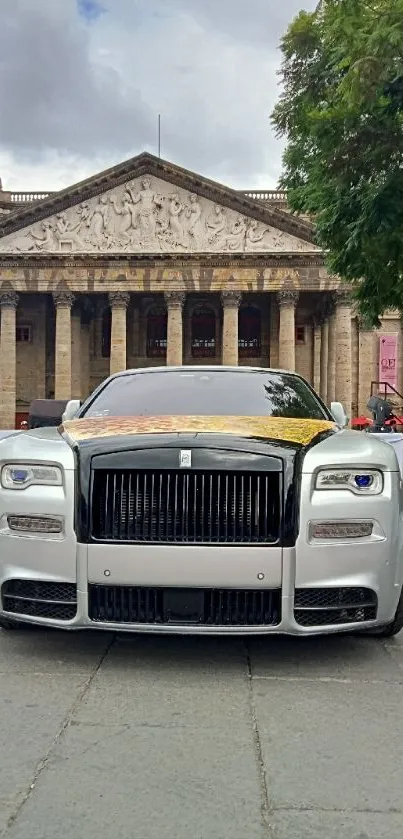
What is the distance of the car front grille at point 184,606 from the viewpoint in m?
3.67

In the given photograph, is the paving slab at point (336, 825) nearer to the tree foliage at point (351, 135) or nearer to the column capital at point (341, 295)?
the tree foliage at point (351, 135)

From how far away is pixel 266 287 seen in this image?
39.5 m

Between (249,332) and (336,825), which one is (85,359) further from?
(336,825)

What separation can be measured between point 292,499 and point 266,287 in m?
36.8

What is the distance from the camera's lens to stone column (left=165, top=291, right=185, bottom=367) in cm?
3953

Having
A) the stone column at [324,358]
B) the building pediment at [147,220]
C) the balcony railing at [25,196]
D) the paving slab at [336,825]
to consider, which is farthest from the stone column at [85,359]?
the paving slab at [336,825]

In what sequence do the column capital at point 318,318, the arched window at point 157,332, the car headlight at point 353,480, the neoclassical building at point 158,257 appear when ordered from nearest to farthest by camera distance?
the car headlight at point 353,480 → the neoclassical building at point 158,257 → the column capital at point 318,318 → the arched window at point 157,332

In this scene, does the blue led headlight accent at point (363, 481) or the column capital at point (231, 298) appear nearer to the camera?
the blue led headlight accent at point (363, 481)

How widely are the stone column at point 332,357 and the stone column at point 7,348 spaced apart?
17.6 metres

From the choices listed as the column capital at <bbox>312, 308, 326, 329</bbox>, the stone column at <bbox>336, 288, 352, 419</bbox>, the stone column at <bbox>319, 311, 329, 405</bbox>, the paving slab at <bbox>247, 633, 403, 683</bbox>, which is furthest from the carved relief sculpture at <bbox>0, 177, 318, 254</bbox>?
the paving slab at <bbox>247, 633, 403, 683</bbox>

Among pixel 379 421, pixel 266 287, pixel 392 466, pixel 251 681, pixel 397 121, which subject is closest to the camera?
pixel 251 681

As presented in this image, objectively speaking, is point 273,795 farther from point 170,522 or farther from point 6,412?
point 6,412

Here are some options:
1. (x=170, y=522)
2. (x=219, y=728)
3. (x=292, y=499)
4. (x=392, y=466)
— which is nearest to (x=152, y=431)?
(x=170, y=522)

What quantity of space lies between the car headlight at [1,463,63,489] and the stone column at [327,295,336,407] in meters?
36.9
